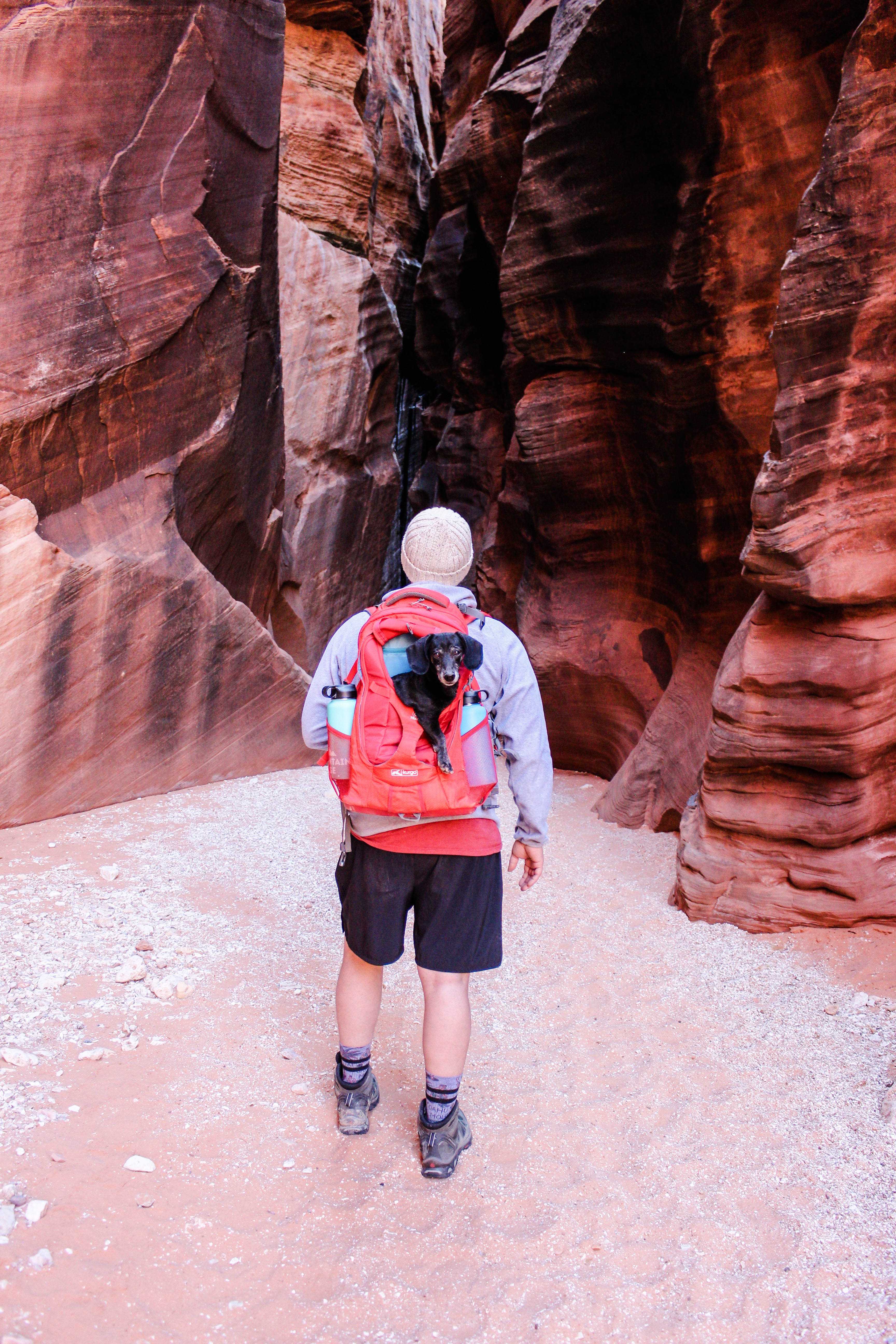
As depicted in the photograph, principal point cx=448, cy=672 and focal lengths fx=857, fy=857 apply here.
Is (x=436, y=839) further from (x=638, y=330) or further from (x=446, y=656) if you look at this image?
(x=638, y=330)

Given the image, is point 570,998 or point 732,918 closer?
point 570,998

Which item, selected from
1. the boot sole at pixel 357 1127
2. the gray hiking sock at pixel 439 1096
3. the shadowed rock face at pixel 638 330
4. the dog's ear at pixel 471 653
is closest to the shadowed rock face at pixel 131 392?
the shadowed rock face at pixel 638 330

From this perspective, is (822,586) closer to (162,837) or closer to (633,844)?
(633,844)

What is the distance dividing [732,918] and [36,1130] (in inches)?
114

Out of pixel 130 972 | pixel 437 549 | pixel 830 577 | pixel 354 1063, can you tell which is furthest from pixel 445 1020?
pixel 830 577

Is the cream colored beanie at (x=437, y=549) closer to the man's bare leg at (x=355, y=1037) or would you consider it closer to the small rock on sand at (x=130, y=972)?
the man's bare leg at (x=355, y=1037)

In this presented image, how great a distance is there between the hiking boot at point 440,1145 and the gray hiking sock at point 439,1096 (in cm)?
1

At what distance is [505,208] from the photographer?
9445mm

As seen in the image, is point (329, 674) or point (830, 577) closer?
point (329, 674)

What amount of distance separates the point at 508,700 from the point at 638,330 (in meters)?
5.38

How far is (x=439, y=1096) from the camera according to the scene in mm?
2186

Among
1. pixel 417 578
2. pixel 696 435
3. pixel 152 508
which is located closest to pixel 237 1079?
pixel 417 578

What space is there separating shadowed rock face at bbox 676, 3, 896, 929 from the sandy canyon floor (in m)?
0.30

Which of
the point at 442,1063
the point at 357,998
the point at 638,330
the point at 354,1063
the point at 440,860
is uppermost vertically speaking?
the point at 638,330
